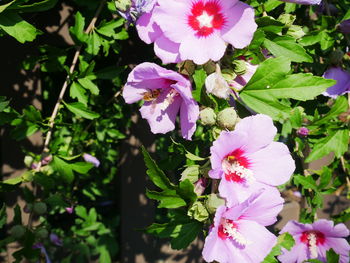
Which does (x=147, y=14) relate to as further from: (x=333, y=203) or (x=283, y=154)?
(x=333, y=203)

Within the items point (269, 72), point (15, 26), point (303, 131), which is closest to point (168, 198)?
point (269, 72)

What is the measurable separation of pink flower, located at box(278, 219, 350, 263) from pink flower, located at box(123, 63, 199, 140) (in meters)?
0.73

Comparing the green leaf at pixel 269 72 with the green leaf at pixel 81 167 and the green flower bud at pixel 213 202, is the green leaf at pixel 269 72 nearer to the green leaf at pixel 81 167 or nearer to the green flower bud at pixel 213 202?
the green flower bud at pixel 213 202

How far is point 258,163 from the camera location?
0.98 m

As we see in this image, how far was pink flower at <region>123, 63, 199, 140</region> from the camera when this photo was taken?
0.94 m

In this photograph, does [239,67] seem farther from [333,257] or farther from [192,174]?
[333,257]

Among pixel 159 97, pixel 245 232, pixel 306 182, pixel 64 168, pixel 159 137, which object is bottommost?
pixel 159 137

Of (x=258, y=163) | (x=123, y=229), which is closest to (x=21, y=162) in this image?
(x=123, y=229)

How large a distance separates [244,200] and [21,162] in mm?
1182

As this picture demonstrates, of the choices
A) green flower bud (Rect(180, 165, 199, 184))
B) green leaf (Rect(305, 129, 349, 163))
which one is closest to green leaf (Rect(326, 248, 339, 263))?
green leaf (Rect(305, 129, 349, 163))

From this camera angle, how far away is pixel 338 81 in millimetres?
1482

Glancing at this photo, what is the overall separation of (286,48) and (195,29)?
0.27 meters

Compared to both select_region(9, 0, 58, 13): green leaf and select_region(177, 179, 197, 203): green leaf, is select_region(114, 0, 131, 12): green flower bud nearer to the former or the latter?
select_region(9, 0, 58, 13): green leaf

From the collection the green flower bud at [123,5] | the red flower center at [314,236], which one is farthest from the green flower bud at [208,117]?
the red flower center at [314,236]
